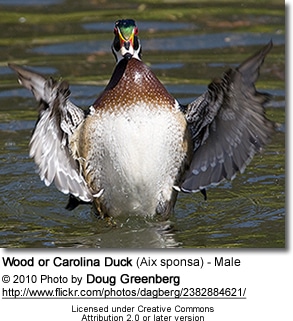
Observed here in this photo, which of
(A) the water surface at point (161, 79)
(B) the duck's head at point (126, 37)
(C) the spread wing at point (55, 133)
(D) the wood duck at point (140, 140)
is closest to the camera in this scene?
(C) the spread wing at point (55, 133)

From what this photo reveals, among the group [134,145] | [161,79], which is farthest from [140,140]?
[161,79]

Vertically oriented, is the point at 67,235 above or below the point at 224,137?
below

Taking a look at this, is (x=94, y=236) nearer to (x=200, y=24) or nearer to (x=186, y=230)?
(x=186, y=230)

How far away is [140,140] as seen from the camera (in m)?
7.91

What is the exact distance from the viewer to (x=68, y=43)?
12445mm

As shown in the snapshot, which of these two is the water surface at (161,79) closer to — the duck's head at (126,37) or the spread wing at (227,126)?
the spread wing at (227,126)

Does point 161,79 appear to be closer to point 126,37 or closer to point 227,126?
point 126,37

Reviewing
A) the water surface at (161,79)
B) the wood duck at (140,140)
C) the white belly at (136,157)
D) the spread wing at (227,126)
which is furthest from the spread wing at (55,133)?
the spread wing at (227,126)

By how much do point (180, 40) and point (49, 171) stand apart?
16.0ft

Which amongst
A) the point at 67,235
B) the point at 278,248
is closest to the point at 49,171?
the point at 67,235

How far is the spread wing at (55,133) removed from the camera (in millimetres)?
7375

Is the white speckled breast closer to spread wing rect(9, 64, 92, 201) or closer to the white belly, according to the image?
the white belly

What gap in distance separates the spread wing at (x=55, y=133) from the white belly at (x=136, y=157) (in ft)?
0.55

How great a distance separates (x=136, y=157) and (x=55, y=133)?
66 cm
